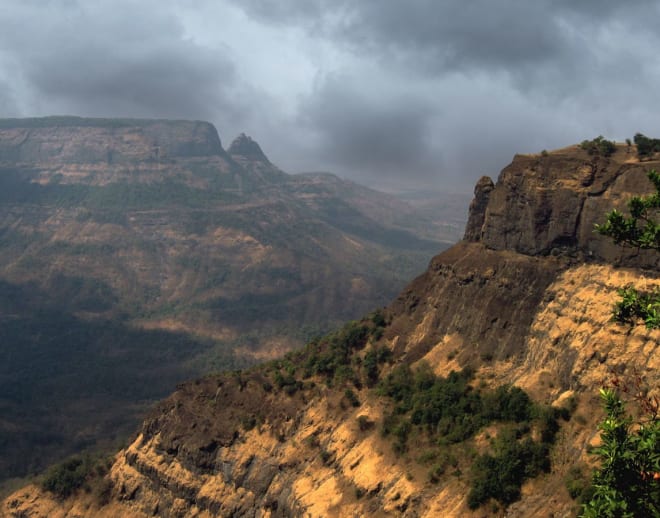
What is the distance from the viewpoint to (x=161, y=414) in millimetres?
80312

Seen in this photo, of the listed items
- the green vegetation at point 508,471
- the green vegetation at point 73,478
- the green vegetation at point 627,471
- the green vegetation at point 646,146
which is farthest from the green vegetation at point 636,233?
the green vegetation at point 73,478

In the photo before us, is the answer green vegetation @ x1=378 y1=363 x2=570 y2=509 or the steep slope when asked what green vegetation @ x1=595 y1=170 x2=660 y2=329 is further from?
green vegetation @ x1=378 y1=363 x2=570 y2=509

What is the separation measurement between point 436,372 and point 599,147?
98.0 ft

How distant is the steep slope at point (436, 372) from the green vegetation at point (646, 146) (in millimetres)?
1464

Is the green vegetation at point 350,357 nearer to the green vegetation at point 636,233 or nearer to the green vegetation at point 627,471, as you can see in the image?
the green vegetation at point 636,233

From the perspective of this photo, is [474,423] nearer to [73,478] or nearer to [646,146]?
[646,146]

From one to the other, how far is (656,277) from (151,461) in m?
61.9

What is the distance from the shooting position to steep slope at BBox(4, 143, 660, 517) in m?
51.2

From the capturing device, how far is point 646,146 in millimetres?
61500

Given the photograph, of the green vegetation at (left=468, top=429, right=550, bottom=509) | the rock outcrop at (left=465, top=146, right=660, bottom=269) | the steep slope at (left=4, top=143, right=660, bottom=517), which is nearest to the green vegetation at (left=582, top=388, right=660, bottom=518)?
the steep slope at (left=4, top=143, right=660, bottom=517)

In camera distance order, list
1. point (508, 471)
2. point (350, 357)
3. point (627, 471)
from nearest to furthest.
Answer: point (627, 471) → point (508, 471) → point (350, 357)

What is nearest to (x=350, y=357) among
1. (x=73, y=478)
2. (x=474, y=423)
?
(x=474, y=423)

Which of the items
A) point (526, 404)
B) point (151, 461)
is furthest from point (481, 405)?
point (151, 461)

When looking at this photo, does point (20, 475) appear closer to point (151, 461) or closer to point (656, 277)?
point (151, 461)
